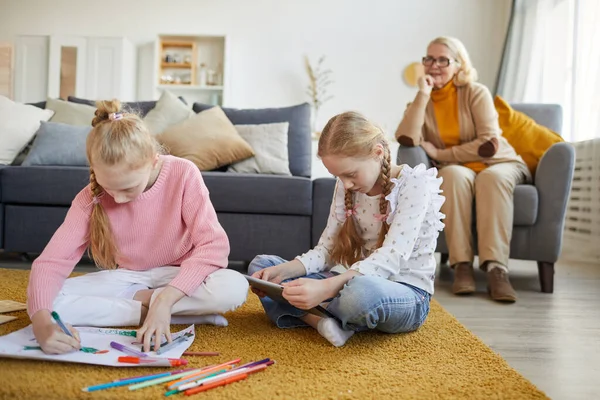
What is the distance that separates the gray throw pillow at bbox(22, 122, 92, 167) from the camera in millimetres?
2725

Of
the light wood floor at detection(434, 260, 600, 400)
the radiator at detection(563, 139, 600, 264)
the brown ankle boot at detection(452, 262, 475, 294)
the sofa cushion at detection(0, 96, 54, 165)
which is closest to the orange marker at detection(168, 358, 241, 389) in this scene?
the light wood floor at detection(434, 260, 600, 400)

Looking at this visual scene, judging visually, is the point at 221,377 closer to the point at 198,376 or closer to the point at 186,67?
the point at 198,376

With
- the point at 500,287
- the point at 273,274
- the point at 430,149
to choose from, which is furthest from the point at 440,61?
the point at 273,274

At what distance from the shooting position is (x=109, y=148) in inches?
46.7

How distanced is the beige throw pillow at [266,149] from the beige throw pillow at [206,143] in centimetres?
4

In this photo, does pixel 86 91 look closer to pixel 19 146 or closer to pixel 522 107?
pixel 19 146

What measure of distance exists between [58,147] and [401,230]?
2.02 metres

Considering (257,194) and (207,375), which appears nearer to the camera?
(207,375)

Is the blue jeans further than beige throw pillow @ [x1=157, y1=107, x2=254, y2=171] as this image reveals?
No

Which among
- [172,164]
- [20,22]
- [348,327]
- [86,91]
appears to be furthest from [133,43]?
[348,327]

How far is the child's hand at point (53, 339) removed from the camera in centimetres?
108

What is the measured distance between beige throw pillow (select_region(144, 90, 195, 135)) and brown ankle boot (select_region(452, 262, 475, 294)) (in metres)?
1.65

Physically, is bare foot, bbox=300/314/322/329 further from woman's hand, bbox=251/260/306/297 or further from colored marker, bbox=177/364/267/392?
colored marker, bbox=177/364/267/392

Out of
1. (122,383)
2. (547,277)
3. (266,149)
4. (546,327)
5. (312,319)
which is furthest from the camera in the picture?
(266,149)
